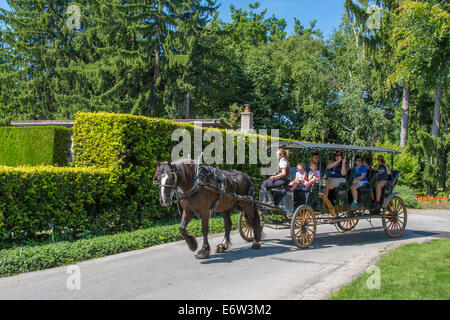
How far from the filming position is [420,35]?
10070 millimetres

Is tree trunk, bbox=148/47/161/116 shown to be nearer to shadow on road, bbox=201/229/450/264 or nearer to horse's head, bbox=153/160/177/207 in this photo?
shadow on road, bbox=201/229/450/264

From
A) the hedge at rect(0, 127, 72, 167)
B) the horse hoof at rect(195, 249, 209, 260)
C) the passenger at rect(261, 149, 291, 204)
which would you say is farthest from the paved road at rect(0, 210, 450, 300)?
the hedge at rect(0, 127, 72, 167)

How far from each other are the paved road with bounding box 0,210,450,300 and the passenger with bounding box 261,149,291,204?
134 cm

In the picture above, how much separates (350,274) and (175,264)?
3.35 m

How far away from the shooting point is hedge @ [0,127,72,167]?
44.3 ft

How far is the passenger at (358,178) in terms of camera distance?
34.7 feet

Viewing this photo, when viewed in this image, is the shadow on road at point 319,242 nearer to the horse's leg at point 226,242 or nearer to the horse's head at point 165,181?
the horse's leg at point 226,242

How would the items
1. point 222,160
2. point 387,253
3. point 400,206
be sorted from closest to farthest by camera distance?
point 387,253 < point 400,206 < point 222,160

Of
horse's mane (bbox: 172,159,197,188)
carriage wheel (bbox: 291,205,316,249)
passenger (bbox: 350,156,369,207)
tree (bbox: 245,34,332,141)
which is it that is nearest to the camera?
horse's mane (bbox: 172,159,197,188)

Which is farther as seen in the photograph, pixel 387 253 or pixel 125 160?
pixel 125 160

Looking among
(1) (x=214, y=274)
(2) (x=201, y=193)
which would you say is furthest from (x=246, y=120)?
(1) (x=214, y=274)

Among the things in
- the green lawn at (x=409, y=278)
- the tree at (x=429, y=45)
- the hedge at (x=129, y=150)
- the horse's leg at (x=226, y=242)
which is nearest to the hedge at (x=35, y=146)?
the hedge at (x=129, y=150)
